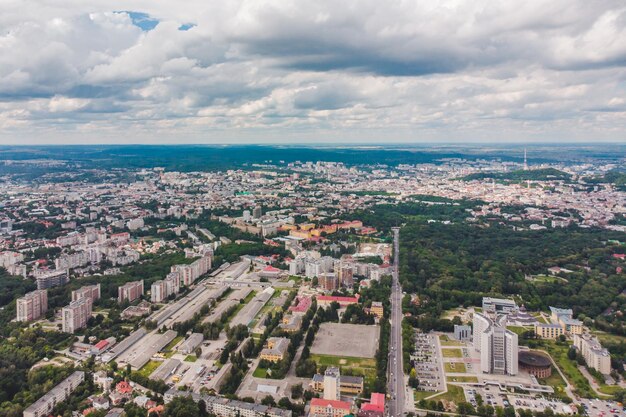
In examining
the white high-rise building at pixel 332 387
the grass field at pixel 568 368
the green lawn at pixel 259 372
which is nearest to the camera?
the white high-rise building at pixel 332 387

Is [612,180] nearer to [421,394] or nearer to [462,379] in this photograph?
[462,379]

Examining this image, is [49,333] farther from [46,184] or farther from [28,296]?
[46,184]

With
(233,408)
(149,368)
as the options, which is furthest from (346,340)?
(149,368)

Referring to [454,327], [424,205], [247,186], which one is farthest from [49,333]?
[247,186]

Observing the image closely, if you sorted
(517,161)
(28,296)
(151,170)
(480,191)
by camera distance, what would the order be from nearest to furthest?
(28,296) < (480,191) < (151,170) < (517,161)

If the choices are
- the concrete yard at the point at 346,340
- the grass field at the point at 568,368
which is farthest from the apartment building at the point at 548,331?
the concrete yard at the point at 346,340

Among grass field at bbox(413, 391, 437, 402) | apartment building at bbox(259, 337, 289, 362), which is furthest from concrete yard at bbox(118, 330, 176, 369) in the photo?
grass field at bbox(413, 391, 437, 402)

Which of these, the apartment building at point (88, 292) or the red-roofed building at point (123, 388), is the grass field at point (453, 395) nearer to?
the red-roofed building at point (123, 388)
